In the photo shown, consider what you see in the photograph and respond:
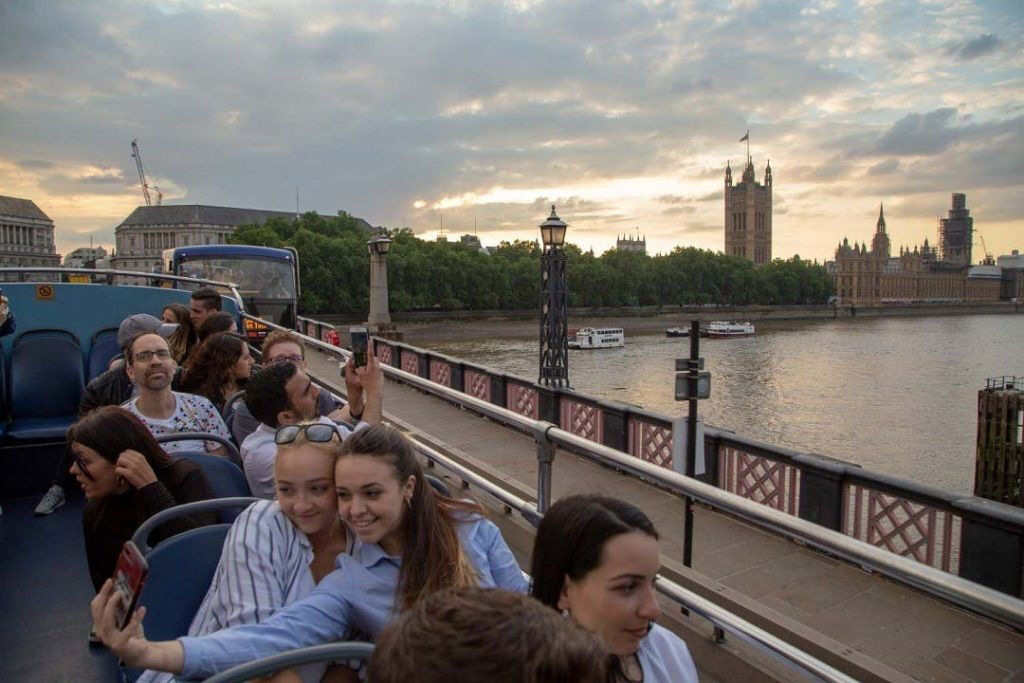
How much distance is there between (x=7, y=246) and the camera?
88.4 m

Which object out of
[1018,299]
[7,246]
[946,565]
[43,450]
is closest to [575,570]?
[43,450]

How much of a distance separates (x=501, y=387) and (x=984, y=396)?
1492 centimetres

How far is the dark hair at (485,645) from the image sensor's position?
0.84 m

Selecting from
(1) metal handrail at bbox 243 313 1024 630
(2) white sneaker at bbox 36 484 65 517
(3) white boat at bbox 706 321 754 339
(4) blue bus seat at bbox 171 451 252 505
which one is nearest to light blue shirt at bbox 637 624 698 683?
(1) metal handrail at bbox 243 313 1024 630

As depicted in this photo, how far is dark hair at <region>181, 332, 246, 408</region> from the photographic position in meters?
4.35

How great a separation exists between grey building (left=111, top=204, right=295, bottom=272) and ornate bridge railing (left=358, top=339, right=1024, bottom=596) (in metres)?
121

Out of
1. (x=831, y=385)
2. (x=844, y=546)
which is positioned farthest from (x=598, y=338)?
(x=844, y=546)

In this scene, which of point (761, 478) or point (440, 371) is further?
point (440, 371)

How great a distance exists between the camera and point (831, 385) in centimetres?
3916

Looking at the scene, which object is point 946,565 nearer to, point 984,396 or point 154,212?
point 984,396

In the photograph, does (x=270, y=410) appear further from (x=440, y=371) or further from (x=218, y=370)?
(x=440, y=371)

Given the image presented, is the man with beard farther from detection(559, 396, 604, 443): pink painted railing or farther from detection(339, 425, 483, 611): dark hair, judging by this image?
detection(559, 396, 604, 443): pink painted railing

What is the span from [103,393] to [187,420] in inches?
32.7

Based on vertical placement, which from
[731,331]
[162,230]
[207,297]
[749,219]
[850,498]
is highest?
[749,219]
